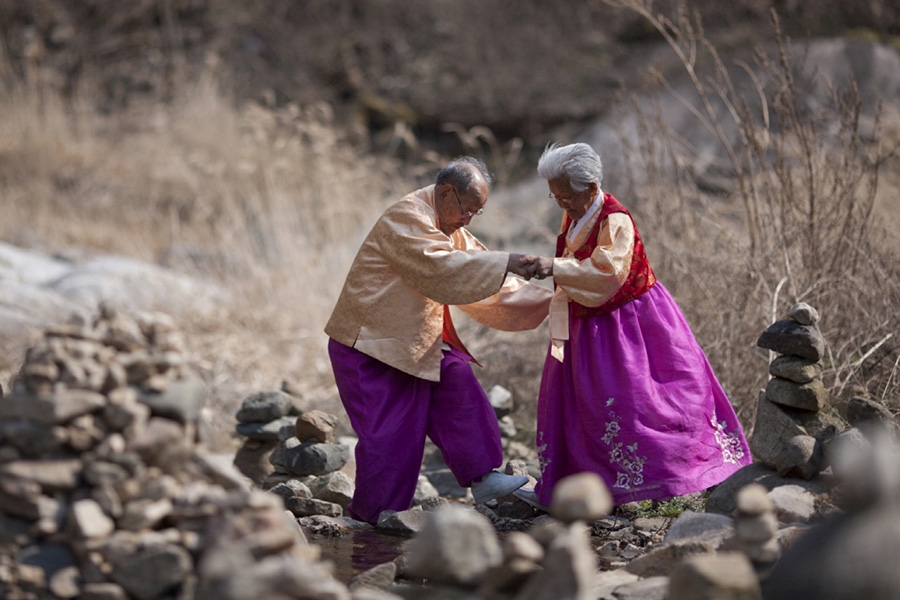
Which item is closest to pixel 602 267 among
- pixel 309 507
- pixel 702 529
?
pixel 702 529

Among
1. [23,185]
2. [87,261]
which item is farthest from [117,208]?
[87,261]

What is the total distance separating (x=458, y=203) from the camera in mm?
4461

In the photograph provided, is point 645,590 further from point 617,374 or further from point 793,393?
point 617,374

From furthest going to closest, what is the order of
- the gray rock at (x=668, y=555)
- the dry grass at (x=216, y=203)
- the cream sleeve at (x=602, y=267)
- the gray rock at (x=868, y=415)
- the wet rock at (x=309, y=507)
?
1. the dry grass at (x=216, y=203)
2. the wet rock at (x=309, y=507)
3. the cream sleeve at (x=602, y=267)
4. the gray rock at (x=868, y=415)
5. the gray rock at (x=668, y=555)

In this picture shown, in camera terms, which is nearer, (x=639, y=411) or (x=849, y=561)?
(x=849, y=561)

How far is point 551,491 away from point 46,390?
2.52m

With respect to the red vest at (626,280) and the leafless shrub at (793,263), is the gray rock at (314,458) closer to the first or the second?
the red vest at (626,280)

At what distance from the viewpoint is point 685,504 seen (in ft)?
15.1

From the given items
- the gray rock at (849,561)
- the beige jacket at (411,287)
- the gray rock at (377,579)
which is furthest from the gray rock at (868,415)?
the gray rock at (377,579)

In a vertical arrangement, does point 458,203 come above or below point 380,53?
below

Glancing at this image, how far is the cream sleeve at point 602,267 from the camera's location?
4.27 meters

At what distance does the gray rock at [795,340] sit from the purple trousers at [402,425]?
1.32m

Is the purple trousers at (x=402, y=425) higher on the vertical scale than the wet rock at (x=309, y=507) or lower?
higher

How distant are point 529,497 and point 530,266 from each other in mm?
1120
